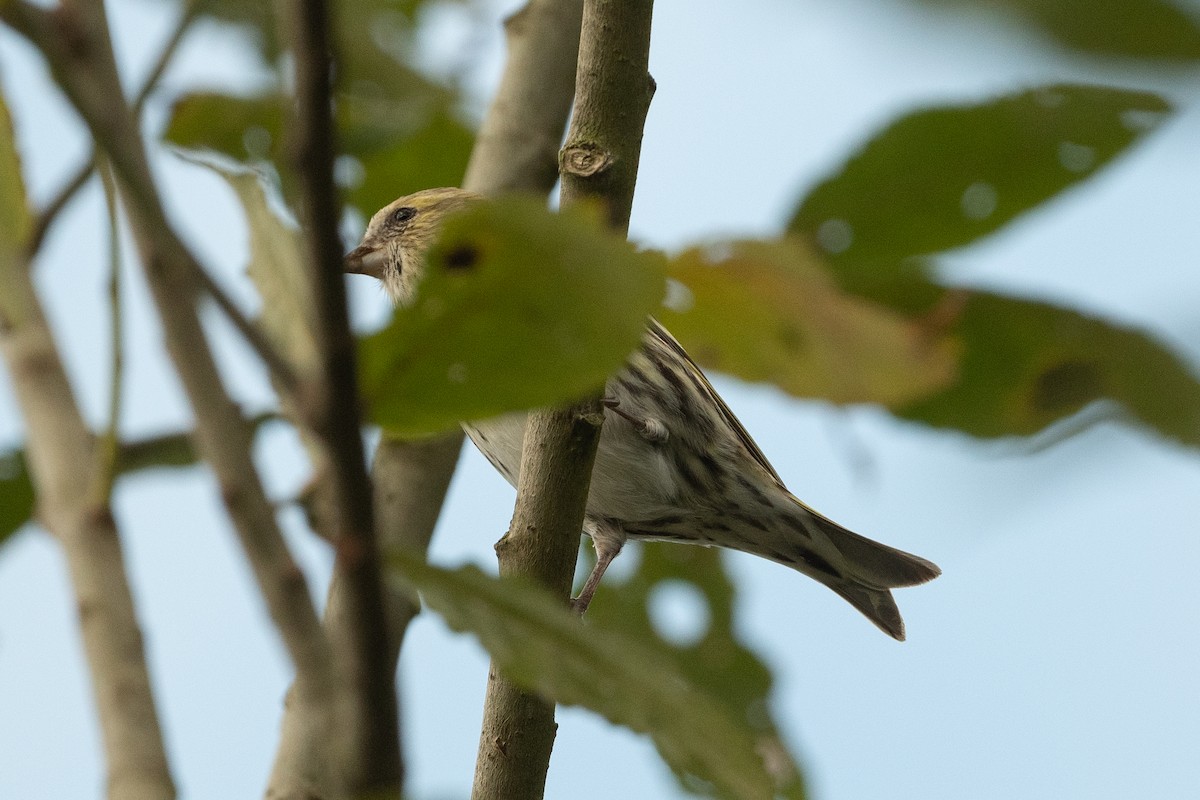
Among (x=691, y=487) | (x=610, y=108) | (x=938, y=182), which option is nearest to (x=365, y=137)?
(x=610, y=108)

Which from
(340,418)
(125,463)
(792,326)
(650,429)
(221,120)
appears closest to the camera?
(340,418)

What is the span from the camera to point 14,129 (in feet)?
5.14

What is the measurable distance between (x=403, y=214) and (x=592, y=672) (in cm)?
449

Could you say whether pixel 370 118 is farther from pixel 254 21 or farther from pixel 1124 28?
pixel 1124 28

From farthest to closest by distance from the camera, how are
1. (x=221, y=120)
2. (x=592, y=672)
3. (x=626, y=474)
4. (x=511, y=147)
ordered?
(x=626, y=474)
(x=511, y=147)
(x=221, y=120)
(x=592, y=672)

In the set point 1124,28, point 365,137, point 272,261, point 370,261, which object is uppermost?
point 1124,28

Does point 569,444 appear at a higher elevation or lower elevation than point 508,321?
lower

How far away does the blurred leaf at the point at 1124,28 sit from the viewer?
517 mm

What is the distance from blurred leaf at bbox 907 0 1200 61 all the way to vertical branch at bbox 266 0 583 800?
252 cm

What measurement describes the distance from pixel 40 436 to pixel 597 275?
136 centimetres

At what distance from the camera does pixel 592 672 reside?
910 millimetres

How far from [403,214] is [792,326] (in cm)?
408

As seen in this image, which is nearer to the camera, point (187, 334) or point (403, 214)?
point (187, 334)

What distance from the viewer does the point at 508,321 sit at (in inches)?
33.0
